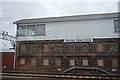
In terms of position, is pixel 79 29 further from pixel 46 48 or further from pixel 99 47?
pixel 46 48

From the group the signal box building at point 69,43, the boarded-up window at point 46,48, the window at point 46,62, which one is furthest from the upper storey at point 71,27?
the window at point 46,62

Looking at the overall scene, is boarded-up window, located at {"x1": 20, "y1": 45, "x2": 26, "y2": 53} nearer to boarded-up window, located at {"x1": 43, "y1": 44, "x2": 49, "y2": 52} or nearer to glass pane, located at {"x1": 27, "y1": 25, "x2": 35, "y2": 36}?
glass pane, located at {"x1": 27, "y1": 25, "x2": 35, "y2": 36}

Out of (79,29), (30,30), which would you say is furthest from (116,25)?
(30,30)

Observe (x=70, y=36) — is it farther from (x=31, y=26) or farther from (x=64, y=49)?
(x=31, y=26)

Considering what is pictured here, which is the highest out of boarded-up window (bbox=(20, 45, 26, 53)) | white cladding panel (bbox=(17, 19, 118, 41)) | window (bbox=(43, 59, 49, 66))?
white cladding panel (bbox=(17, 19, 118, 41))

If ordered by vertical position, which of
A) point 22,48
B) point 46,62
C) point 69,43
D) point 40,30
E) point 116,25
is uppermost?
point 116,25

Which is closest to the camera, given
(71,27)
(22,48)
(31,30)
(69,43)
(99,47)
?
(99,47)

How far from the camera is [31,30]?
26.2 m

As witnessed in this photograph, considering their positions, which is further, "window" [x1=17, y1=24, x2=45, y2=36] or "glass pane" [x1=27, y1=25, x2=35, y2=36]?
"glass pane" [x1=27, y1=25, x2=35, y2=36]

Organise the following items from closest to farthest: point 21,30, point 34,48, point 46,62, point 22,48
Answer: point 46,62 < point 34,48 < point 22,48 < point 21,30

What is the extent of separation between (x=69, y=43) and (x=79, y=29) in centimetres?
251

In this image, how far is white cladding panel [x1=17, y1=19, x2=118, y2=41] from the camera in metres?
23.3

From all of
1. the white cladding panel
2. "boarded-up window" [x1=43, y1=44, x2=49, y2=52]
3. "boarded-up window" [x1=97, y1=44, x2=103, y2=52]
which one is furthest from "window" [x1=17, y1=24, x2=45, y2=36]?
"boarded-up window" [x1=97, y1=44, x2=103, y2=52]

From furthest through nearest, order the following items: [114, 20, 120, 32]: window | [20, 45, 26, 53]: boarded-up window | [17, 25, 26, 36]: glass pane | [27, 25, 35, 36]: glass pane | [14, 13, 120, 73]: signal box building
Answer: [17, 25, 26, 36]: glass pane → [27, 25, 35, 36]: glass pane → [20, 45, 26, 53]: boarded-up window → [114, 20, 120, 32]: window → [14, 13, 120, 73]: signal box building
